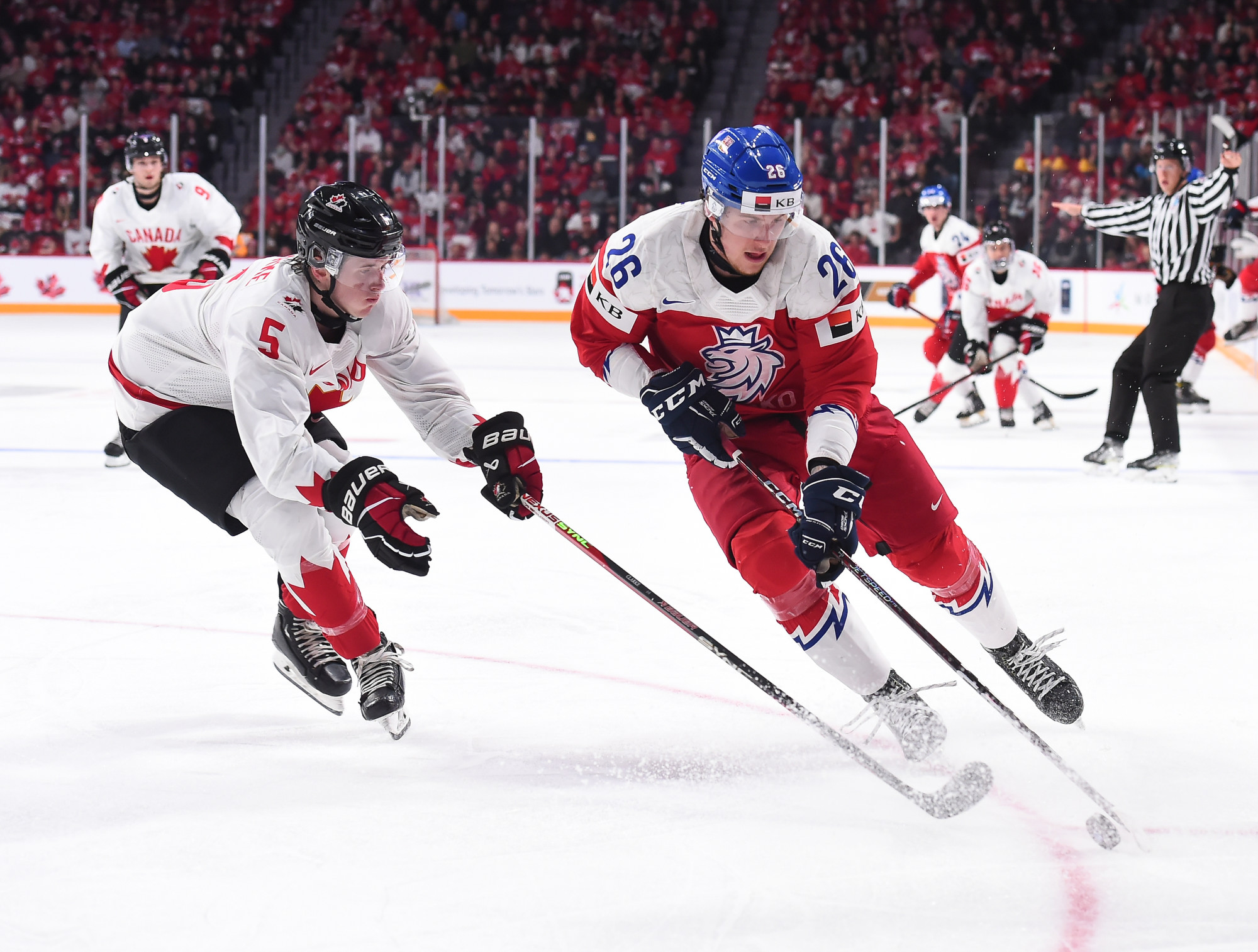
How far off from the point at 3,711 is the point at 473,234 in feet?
38.0

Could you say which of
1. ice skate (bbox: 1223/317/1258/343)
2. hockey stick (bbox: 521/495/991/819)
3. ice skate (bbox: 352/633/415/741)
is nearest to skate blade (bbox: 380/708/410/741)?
ice skate (bbox: 352/633/415/741)

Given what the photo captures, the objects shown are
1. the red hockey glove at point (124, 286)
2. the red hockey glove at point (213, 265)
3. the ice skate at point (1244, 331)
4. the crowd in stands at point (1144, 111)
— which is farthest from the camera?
the crowd in stands at point (1144, 111)

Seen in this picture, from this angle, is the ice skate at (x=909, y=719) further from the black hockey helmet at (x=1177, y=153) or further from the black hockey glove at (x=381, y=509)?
the black hockey helmet at (x=1177, y=153)

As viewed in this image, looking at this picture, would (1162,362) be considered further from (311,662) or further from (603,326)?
(311,662)

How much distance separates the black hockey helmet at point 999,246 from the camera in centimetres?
684

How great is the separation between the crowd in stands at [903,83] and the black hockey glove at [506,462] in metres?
11.3

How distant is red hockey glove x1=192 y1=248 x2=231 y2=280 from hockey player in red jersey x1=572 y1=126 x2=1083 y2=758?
342 centimetres

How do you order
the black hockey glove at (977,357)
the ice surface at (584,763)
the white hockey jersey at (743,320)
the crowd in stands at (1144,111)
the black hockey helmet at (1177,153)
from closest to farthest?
the ice surface at (584,763)
the white hockey jersey at (743,320)
the black hockey helmet at (1177,153)
the black hockey glove at (977,357)
the crowd in stands at (1144,111)

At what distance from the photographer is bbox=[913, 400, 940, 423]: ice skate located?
22.7ft

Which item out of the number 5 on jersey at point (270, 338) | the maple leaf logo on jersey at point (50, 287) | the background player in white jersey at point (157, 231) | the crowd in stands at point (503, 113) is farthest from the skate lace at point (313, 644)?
the maple leaf logo on jersey at point (50, 287)

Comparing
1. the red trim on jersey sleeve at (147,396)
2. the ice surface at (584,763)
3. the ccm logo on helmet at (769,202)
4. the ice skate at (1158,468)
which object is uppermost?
the ccm logo on helmet at (769,202)

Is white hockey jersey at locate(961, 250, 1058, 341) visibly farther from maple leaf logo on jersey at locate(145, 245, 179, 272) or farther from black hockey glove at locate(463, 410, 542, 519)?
black hockey glove at locate(463, 410, 542, 519)

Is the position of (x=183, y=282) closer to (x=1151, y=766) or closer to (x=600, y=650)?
(x=600, y=650)

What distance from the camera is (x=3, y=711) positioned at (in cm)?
258
